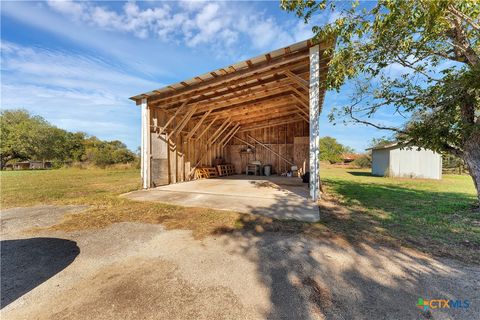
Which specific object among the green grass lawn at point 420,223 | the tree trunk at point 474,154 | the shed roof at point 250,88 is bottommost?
the green grass lawn at point 420,223

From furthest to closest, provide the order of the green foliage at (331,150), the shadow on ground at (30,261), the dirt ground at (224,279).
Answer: the green foliage at (331,150) < the shadow on ground at (30,261) < the dirt ground at (224,279)

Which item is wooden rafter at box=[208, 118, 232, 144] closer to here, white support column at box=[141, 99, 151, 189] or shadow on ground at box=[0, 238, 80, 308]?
white support column at box=[141, 99, 151, 189]

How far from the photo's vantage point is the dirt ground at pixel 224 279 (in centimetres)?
146

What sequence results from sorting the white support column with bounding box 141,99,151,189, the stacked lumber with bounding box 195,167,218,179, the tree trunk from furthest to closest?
1. the stacked lumber with bounding box 195,167,218,179
2. the white support column with bounding box 141,99,151,189
3. the tree trunk

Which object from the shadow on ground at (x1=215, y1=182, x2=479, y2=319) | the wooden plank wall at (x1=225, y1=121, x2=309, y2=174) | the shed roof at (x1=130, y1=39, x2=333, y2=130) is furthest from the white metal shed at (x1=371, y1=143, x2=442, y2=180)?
the shadow on ground at (x1=215, y1=182, x2=479, y2=319)

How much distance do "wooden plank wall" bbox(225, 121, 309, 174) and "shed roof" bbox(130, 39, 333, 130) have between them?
1.35 m

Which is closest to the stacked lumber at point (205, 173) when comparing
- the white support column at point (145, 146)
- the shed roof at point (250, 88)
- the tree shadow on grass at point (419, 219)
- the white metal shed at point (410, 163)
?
the shed roof at point (250, 88)

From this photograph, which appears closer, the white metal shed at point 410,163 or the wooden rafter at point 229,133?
the white metal shed at point 410,163

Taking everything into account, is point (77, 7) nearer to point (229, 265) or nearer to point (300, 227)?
point (229, 265)

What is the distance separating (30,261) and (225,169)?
9967mm

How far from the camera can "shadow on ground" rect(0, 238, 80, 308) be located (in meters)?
1.76

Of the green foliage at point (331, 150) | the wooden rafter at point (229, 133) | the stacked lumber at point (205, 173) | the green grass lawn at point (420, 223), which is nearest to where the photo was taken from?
the green grass lawn at point (420, 223)

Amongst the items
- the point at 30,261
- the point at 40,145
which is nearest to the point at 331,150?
the point at 30,261

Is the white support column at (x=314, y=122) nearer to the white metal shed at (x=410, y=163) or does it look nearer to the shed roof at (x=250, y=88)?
the shed roof at (x=250, y=88)
